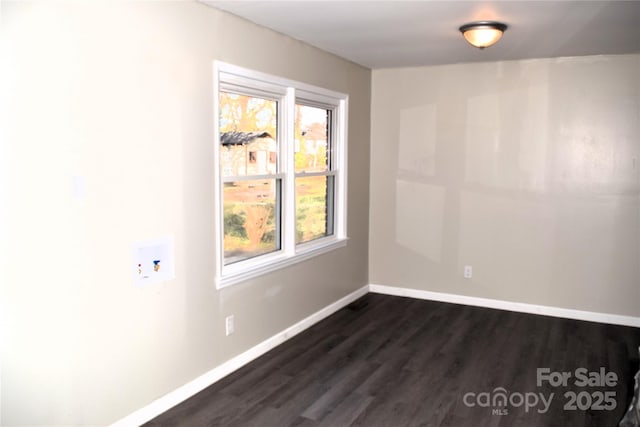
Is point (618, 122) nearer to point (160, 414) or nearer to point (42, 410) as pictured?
point (160, 414)

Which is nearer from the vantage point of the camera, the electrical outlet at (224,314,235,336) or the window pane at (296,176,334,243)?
the electrical outlet at (224,314,235,336)

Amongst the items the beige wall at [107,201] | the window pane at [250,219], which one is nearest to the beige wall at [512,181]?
the window pane at [250,219]

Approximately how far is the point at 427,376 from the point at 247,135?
207cm

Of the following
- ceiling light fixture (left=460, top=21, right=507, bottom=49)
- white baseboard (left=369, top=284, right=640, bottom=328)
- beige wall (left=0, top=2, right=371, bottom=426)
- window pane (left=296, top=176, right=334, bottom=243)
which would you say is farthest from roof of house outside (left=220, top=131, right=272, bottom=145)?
white baseboard (left=369, top=284, right=640, bottom=328)

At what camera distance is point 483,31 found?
353cm

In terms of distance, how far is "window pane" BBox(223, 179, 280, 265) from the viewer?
12.0 ft

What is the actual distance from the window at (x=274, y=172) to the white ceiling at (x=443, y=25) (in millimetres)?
405

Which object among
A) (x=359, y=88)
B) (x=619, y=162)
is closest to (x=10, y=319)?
(x=359, y=88)

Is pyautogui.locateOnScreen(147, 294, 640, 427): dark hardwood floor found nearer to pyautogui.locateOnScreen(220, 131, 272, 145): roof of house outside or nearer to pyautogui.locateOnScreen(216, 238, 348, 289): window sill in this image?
pyautogui.locateOnScreen(216, 238, 348, 289): window sill

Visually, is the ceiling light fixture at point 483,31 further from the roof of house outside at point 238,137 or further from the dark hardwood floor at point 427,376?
→ the dark hardwood floor at point 427,376

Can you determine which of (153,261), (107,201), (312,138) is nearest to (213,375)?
(153,261)

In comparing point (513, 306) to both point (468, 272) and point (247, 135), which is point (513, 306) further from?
point (247, 135)

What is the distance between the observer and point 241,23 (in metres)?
3.49

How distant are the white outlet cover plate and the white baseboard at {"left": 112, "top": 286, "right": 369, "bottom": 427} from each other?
70cm
